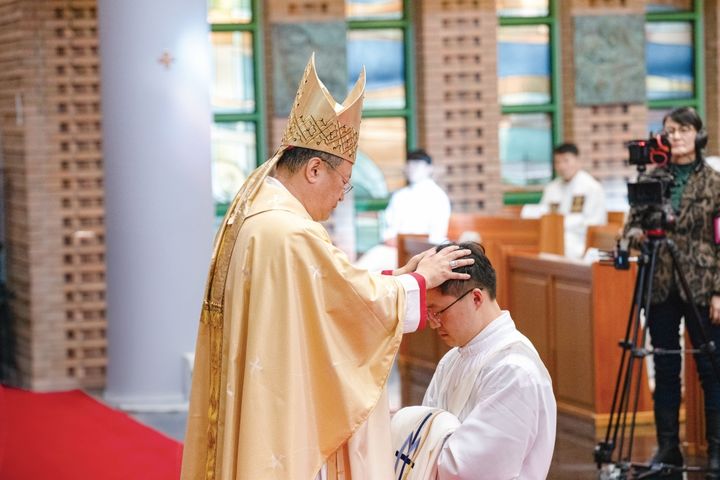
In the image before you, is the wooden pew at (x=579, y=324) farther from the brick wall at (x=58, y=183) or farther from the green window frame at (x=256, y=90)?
the brick wall at (x=58, y=183)

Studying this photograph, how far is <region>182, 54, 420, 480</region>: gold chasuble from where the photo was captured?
11.3 ft

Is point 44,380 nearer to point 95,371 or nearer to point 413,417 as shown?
point 95,371

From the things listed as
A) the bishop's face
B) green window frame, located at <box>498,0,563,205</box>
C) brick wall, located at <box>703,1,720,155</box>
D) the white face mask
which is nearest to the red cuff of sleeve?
the bishop's face

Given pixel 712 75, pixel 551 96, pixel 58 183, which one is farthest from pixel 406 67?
pixel 58 183

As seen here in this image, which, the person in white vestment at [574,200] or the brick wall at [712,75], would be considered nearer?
the person in white vestment at [574,200]

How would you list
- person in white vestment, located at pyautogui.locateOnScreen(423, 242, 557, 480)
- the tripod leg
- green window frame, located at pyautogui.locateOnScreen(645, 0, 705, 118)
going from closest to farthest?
person in white vestment, located at pyautogui.locateOnScreen(423, 242, 557, 480)
the tripod leg
green window frame, located at pyautogui.locateOnScreen(645, 0, 705, 118)

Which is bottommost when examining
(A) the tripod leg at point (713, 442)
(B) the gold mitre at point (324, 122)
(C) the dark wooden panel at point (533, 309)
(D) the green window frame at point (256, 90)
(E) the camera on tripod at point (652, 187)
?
(A) the tripod leg at point (713, 442)

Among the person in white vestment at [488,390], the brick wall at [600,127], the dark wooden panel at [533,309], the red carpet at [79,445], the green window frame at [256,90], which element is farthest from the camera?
the brick wall at [600,127]

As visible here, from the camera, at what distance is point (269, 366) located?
11.3 ft

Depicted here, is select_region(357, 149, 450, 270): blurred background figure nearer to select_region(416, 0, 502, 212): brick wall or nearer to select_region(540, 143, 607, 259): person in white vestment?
select_region(540, 143, 607, 259): person in white vestment

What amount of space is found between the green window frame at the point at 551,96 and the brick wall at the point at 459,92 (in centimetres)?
40

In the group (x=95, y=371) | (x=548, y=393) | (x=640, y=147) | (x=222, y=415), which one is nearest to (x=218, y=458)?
(x=222, y=415)

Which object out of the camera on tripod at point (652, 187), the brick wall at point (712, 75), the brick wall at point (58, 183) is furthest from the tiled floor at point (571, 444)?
the brick wall at point (712, 75)

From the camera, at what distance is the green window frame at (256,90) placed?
11.2m
